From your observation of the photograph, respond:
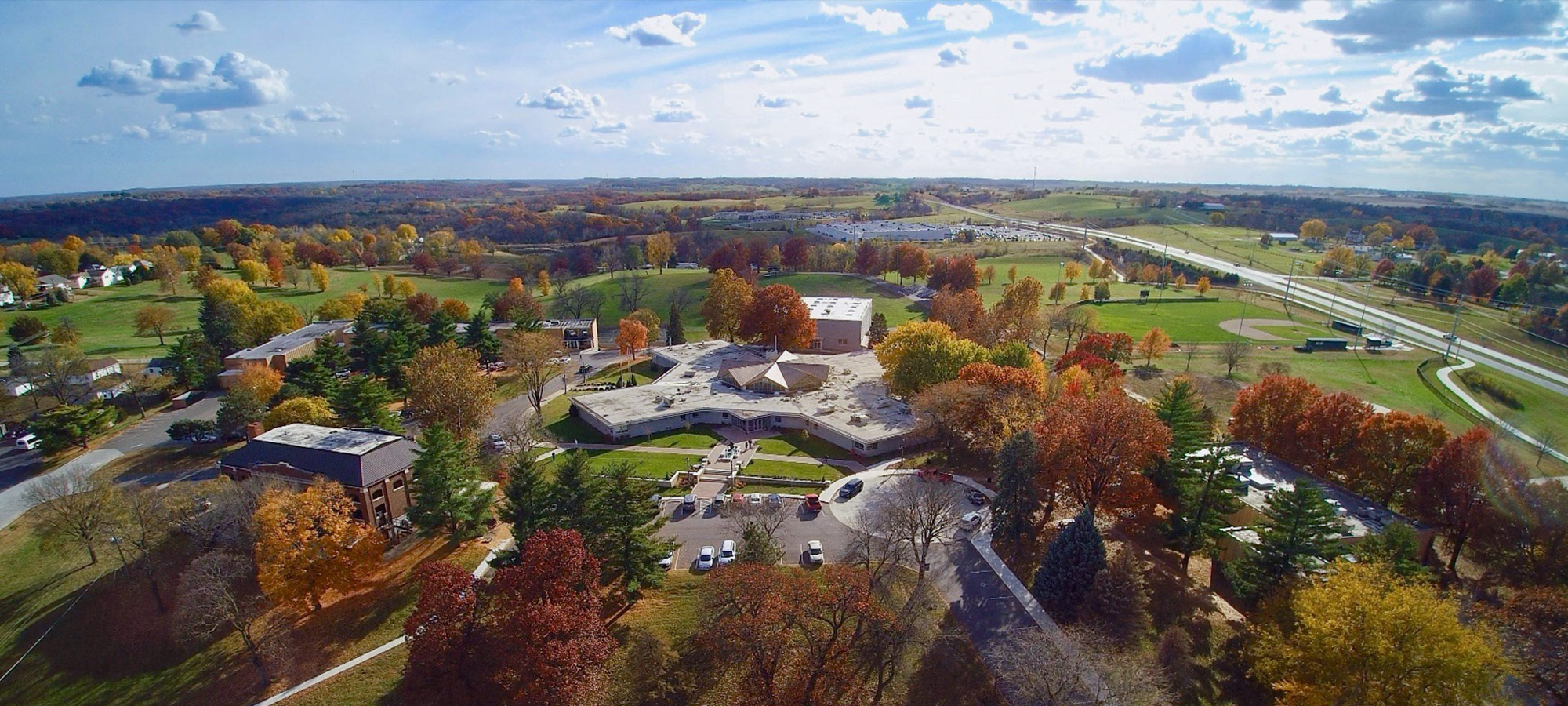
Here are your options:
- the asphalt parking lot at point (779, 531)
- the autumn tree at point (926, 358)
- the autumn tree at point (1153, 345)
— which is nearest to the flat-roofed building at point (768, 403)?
the autumn tree at point (926, 358)

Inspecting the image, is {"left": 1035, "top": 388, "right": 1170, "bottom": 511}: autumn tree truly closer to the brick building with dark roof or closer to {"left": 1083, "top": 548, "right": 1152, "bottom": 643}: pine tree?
{"left": 1083, "top": 548, "right": 1152, "bottom": 643}: pine tree

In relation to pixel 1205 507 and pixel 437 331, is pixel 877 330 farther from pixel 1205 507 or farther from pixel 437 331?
pixel 1205 507

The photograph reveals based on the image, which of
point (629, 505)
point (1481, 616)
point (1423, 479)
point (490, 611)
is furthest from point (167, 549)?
point (1423, 479)

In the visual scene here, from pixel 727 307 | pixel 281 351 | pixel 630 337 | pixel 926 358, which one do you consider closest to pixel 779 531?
pixel 926 358

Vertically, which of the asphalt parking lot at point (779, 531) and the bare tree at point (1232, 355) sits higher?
the bare tree at point (1232, 355)

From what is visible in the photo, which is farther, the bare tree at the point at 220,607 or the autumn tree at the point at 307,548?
the autumn tree at the point at 307,548

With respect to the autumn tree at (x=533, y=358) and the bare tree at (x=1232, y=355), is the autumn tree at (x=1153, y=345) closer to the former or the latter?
the bare tree at (x=1232, y=355)

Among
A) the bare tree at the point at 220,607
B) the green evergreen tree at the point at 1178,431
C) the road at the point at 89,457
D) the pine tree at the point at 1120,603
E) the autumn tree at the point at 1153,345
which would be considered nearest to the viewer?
the pine tree at the point at 1120,603
